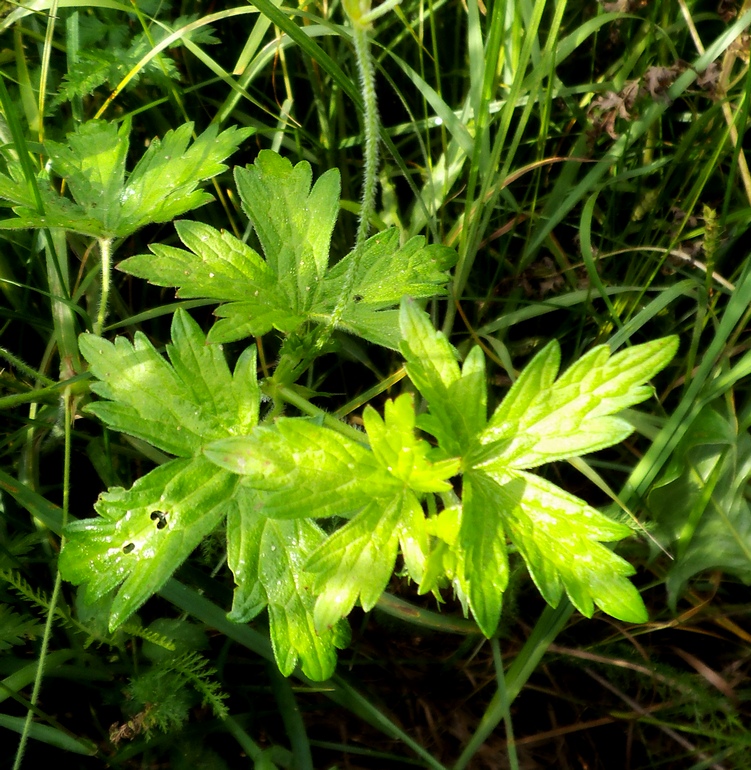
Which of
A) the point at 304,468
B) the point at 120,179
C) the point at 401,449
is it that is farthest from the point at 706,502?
the point at 120,179

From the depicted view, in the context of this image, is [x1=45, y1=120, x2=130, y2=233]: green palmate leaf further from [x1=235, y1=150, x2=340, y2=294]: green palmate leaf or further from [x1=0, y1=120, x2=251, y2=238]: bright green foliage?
[x1=235, y1=150, x2=340, y2=294]: green palmate leaf

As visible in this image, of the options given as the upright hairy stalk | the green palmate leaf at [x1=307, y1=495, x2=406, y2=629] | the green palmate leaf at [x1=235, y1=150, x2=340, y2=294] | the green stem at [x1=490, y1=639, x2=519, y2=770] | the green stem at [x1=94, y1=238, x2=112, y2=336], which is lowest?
the green stem at [x1=490, y1=639, x2=519, y2=770]

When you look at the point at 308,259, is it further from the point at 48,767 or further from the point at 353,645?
the point at 48,767

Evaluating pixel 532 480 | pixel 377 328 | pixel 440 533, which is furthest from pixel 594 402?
pixel 377 328

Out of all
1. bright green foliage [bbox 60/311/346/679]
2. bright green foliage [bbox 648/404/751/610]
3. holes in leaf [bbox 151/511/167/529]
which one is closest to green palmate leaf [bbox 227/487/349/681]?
bright green foliage [bbox 60/311/346/679]

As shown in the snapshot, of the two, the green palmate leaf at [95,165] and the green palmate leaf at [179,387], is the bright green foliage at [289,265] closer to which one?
the green palmate leaf at [179,387]

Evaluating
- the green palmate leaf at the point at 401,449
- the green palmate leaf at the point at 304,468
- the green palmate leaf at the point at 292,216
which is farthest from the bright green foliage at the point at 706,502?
the green palmate leaf at the point at 292,216
